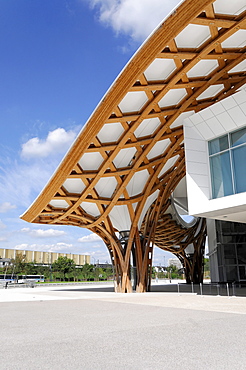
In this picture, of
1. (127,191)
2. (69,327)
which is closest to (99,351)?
(69,327)

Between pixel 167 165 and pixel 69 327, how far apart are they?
21.8 meters

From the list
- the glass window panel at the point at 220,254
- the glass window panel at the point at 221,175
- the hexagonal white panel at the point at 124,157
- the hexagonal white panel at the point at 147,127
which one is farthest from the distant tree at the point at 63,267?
the glass window panel at the point at 221,175

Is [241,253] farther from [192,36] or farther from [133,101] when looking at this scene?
[192,36]

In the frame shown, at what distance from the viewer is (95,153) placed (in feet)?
76.7

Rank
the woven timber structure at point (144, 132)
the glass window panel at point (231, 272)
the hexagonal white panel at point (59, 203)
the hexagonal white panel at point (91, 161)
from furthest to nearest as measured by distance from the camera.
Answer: the glass window panel at point (231, 272)
the hexagonal white panel at point (59, 203)
the hexagonal white panel at point (91, 161)
the woven timber structure at point (144, 132)

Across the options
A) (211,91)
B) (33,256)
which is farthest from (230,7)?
(33,256)

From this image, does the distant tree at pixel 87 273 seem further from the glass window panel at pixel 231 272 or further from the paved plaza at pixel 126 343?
the paved plaza at pixel 126 343

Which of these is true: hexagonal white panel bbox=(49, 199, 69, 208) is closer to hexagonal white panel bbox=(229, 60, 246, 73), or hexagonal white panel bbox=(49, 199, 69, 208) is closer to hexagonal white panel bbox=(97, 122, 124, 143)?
hexagonal white panel bbox=(97, 122, 124, 143)

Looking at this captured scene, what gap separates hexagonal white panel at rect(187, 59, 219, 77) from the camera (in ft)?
64.0

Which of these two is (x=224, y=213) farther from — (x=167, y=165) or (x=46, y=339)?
(x=46, y=339)

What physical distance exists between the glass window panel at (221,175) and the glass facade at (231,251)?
1766cm

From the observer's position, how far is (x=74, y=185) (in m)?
25.7

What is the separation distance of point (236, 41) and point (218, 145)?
557cm

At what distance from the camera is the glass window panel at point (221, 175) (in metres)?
18.4
